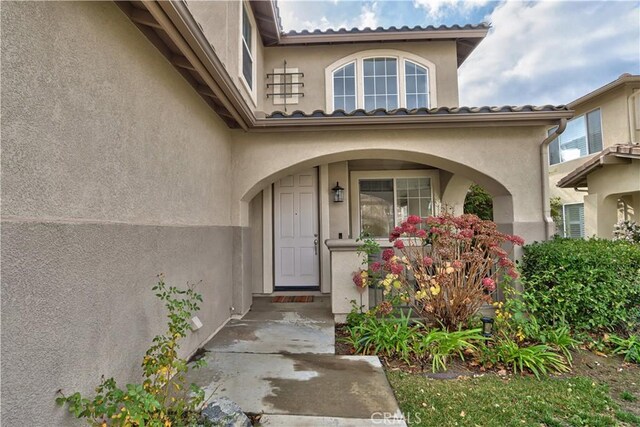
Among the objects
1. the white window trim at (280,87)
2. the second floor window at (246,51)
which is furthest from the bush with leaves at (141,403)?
the white window trim at (280,87)

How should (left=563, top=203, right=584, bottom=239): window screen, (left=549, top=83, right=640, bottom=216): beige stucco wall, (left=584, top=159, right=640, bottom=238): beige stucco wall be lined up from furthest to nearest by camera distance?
(left=563, top=203, right=584, bottom=239): window screen
(left=549, top=83, right=640, bottom=216): beige stucco wall
(left=584, top=159, right=640, bottom=238): beige stucco wall

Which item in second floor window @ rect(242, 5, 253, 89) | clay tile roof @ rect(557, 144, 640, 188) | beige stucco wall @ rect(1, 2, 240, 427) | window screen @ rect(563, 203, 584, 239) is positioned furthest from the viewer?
window screen @ rect(563, 203, 584, 239)

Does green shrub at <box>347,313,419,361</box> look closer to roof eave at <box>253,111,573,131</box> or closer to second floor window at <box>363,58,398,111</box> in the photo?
roof eave at <box>253,111,573,131</box>

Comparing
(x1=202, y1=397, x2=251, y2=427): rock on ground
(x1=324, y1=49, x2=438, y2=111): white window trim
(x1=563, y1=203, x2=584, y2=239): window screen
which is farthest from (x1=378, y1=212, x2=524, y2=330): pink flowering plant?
(x1=563, y1=203, x2=584, y2=239): window screen

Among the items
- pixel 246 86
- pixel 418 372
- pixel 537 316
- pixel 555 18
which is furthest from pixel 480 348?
pixel 555 18

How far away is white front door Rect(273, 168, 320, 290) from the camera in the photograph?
7.52 m

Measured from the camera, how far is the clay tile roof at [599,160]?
295 inches

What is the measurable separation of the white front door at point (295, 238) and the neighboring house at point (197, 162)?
37 millimetres

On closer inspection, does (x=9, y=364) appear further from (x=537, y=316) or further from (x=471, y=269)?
(x=537, y=316)

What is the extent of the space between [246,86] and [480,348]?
20.3 ft

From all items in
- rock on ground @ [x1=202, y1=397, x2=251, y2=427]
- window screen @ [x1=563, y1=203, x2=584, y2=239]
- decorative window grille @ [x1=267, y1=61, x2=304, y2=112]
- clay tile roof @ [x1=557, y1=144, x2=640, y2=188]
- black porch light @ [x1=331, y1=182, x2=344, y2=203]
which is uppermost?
decorative window grille @ [x1=267, y1=61, x2=304, y2=112]

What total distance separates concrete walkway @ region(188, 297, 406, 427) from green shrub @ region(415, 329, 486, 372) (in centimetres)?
71

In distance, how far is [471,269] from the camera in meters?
4.52

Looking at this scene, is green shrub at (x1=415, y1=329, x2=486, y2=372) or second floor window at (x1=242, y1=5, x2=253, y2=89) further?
second floor window at (x1=242, y1=5, x2=253, y2=89)
